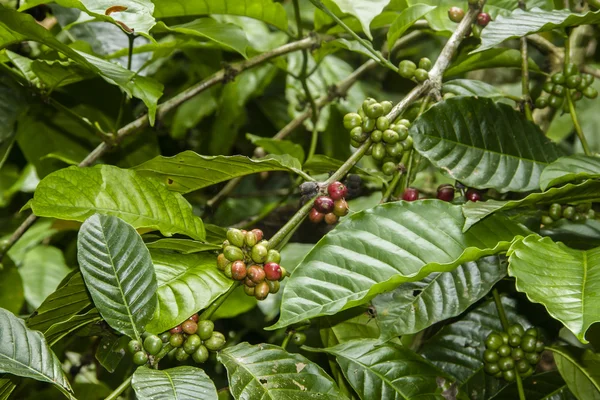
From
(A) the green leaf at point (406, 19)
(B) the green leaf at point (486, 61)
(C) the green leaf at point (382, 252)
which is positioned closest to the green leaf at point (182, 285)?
(C) the green leaf at point (382, 252)

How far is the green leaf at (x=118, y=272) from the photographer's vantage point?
907 millimetres

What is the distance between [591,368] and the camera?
1133 mm

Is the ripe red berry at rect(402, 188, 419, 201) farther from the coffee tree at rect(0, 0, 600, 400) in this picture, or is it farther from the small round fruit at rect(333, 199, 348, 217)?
the small round fruit at rect(333, 199, 348, 217)

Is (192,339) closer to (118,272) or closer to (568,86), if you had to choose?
(118,272)

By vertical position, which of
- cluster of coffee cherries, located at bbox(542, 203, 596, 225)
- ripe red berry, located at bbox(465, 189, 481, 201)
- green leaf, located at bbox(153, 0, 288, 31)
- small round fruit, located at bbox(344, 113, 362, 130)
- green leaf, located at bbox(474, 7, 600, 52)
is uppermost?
green leaf, located at bbox(474, 7, 600, 52)

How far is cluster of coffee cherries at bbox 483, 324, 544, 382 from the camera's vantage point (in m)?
1.15

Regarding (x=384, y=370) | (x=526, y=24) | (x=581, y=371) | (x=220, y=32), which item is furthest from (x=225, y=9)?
(x=581, y=371)

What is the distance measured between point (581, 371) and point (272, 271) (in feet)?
2.01

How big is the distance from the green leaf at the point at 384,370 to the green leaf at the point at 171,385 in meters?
0.26

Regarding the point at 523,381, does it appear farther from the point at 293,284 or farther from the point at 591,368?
the point at 293,284

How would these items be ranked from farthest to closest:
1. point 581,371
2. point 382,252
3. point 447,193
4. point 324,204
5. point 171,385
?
point 447,193 < point 581,371 < point 324,204 < point 382,252 < point 171,385

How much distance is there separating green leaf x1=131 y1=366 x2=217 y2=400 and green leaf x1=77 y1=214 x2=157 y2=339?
0.08 metres

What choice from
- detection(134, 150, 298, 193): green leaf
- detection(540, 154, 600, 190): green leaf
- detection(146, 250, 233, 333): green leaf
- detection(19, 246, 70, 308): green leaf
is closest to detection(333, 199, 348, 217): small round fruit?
detection(134, 150, 298, 193): green leaf

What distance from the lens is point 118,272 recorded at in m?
0.92
